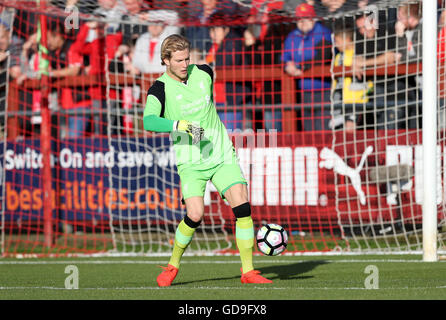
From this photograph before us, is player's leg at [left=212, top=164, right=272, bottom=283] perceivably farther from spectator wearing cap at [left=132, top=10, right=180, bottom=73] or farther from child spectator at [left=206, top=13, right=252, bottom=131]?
spectator wearing cap at [left=132, top=10, right=180, bottom=73]

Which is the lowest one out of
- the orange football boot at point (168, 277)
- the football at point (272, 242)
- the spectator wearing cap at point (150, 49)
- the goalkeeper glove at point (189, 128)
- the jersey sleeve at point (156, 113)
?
the orange football boot at point (168, 277)

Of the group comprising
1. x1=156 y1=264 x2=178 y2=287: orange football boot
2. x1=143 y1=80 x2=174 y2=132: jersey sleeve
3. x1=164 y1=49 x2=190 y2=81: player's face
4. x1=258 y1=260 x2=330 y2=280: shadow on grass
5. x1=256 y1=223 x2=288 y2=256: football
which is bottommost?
x1=258 y1=260 x2=330 y2=280: shadow on grass

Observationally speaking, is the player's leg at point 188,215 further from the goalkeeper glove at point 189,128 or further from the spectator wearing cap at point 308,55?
the spectator wearing cap at point 308,55

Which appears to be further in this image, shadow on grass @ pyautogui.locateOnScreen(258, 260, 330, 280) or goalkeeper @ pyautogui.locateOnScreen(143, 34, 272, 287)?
shadow on grass @ pyautogui.locateOnScreen(258, 260, 330, 280)

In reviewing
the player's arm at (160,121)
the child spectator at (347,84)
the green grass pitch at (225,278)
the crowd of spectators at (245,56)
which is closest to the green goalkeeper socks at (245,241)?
the green grass pitch at (225,278)

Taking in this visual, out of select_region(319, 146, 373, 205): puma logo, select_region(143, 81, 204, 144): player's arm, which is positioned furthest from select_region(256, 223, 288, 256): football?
select_region(319, 146, 373, 205): puma logo

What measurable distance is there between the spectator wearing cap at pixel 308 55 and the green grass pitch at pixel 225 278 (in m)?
2.94

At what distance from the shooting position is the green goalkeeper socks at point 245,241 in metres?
6.78

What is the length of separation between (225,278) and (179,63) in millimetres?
1952

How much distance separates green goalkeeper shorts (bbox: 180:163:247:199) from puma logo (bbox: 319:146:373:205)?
4.67 m

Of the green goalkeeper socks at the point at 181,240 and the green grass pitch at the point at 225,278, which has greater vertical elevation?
the green goalkeeper socks at the point at 181,240

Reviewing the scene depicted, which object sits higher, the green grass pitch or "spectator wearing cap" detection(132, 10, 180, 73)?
"spectator wearing cap" detection(132, 10, 180, 73)

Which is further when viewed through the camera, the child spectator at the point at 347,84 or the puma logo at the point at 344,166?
the child spectator at the point at 347,84

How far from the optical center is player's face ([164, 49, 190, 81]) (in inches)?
264
